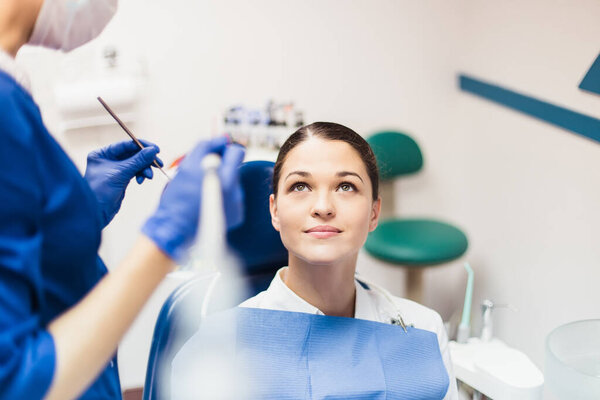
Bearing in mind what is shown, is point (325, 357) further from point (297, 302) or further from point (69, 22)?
point (69, 22)

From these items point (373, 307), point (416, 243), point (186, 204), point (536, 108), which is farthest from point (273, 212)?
point (536, 108)

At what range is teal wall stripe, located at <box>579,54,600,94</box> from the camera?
6.20 ft

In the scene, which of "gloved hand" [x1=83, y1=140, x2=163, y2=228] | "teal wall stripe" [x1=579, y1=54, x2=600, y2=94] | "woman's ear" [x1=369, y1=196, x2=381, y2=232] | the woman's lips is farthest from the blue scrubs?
"teal wall stripe" [x1=579, y1=54, x2=600, y2=94]

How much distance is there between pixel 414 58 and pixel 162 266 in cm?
215

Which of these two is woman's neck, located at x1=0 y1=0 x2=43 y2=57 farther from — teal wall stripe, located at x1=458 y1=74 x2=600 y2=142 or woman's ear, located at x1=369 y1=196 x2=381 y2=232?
teal wall stripe, located at x1=458 y1=74 x2=600 y2=142

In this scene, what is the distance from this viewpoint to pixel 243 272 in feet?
4.49

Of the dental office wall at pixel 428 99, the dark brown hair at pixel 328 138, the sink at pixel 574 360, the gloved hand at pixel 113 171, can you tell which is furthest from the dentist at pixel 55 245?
the dental office wall at pixel 428 99

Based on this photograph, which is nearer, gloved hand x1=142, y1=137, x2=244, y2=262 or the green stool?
gloved hand x1=142, y1=137, x2=244, y2=262

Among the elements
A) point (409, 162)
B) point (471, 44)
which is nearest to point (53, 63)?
point (409, 162)

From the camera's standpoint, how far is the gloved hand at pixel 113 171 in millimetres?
1229

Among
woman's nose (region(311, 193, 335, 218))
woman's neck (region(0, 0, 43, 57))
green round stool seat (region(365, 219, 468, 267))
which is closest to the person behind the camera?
woman's neck (region(0, 0, 43, 57))

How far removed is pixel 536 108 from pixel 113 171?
174 cm

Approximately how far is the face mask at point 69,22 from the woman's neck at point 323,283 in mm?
641

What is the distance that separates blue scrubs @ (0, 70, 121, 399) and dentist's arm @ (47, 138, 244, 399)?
0.05 ft
